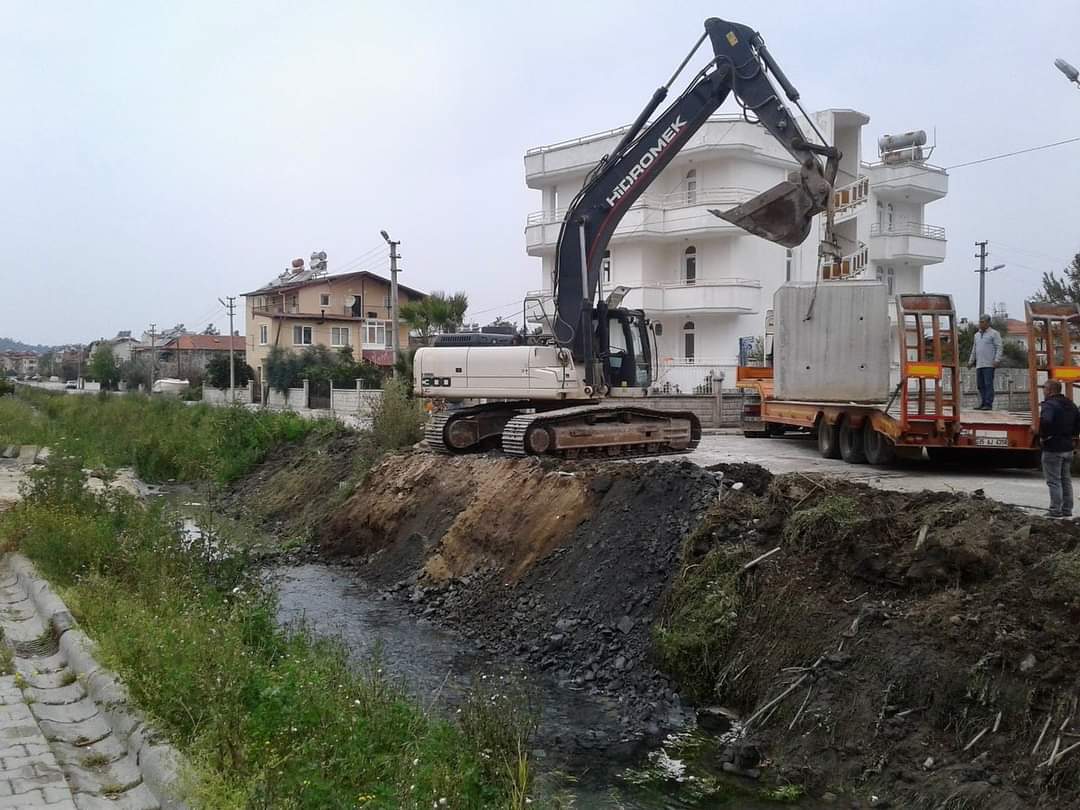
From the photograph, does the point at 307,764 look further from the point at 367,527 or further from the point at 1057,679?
the point at 367,527

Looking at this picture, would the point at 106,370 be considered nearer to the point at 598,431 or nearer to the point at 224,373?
the point at 224,373

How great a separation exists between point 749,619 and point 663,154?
8457 millimetres

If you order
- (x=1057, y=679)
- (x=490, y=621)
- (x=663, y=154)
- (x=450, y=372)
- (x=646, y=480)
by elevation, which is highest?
(x=663, y=154)

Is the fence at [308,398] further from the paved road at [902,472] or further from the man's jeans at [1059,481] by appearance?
the man's jeans at [1059,481]

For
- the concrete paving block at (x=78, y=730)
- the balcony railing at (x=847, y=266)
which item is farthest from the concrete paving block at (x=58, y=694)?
the balcony railing at (x=847, y=266)

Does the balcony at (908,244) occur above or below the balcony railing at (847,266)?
above

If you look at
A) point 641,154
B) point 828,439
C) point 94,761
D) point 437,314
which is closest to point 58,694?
point 94,761

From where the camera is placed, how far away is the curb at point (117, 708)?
5148 mm

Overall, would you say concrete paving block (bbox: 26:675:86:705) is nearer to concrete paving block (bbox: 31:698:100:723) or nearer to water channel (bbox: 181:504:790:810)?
concrete paving block (bbox: 31:698:100:723)

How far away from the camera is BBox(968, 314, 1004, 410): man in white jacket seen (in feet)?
51.8

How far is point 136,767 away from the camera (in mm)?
5547

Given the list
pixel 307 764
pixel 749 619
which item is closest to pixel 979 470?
pixel 749 619

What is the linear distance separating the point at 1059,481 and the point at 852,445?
202 inches

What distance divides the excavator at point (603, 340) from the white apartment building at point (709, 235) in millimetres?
18898
